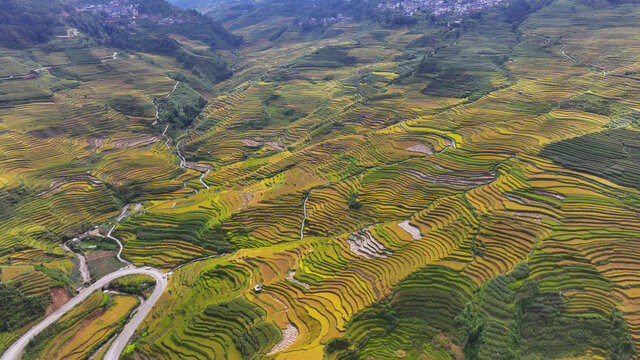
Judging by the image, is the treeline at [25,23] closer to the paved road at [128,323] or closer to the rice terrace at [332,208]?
the rice terrace at [332,208]

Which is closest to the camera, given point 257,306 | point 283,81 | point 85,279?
point 257,306

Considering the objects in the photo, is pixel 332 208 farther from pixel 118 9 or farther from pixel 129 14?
pixel 118 9

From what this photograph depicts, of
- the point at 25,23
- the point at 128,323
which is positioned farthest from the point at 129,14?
the point at 128,323

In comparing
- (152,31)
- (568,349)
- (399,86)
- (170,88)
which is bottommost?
(568,349)

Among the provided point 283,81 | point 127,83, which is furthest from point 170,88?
point 283,81

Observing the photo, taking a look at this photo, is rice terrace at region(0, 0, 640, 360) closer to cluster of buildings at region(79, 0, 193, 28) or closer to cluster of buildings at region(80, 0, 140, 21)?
cluster of buildings at region(79, 0, 193, 28)

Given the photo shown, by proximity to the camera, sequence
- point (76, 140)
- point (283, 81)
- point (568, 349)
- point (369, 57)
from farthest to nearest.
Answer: point (369, 57) → point (283, 81) → point (76, 140) → point (568, 349)

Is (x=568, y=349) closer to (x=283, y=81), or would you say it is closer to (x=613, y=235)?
(x=613, y=235)

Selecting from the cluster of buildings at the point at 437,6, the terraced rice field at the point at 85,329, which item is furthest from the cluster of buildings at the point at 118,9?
the terraced rice field at the point at 85,329
